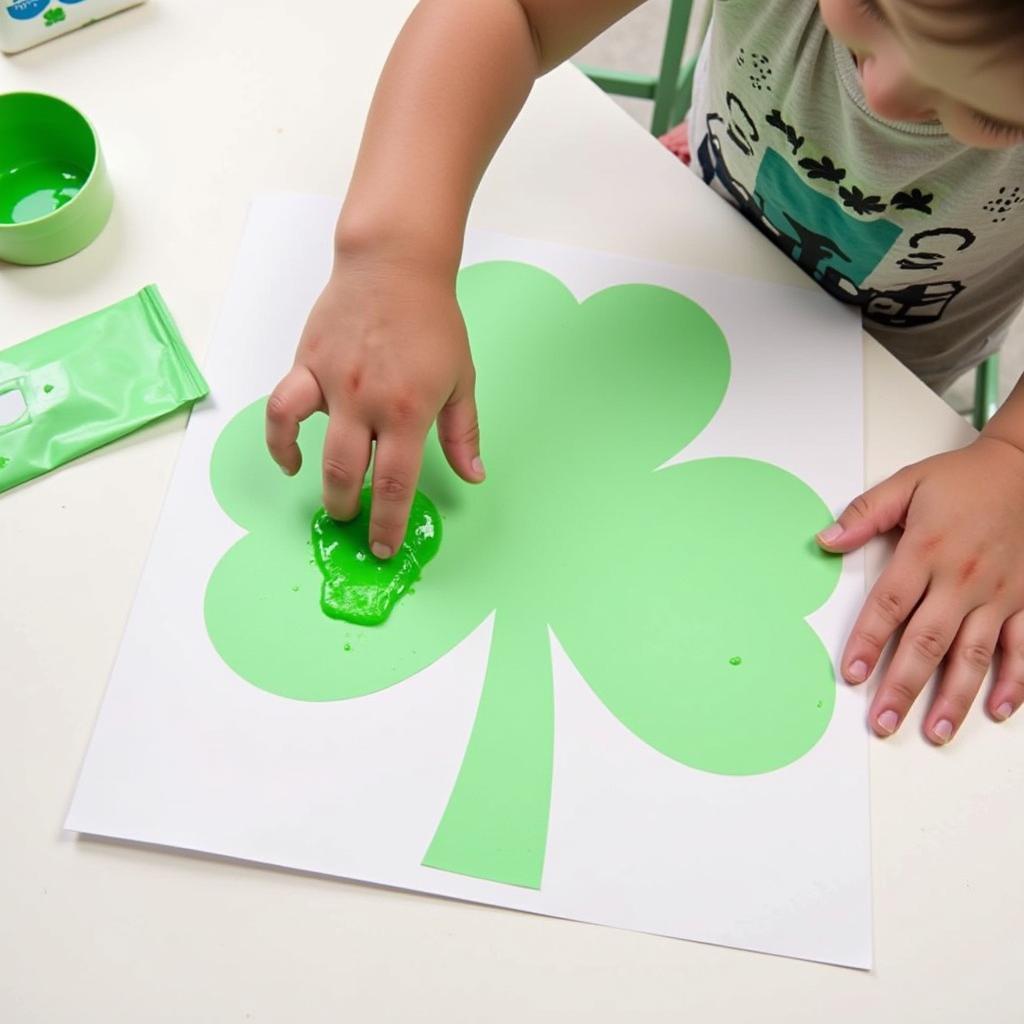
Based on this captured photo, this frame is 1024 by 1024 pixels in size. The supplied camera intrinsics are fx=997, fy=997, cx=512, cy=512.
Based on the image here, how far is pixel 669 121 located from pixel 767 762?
687mm

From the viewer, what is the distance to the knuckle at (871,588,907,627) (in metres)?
0.55

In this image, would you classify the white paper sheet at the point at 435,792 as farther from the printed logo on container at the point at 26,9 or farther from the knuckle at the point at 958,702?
the printed logo on container at the point at 26,9

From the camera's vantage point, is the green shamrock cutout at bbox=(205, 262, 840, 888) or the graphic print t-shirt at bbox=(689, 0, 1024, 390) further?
the graphic print t-shirt at bbox=(689, 0, 1024, 390)

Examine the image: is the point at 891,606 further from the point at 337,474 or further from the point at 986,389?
the point at 986,389

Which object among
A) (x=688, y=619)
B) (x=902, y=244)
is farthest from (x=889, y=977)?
(x=902, y=244)

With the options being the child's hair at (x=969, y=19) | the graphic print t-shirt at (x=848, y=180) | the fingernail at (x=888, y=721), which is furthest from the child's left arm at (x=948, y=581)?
the child's hair at (x=969, y=19)

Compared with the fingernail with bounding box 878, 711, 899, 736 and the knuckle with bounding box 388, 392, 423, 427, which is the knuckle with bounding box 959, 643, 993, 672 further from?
the knuckle with bounding box 388, 392, 423, 427

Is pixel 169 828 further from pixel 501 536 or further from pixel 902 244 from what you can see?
pixel 902 244

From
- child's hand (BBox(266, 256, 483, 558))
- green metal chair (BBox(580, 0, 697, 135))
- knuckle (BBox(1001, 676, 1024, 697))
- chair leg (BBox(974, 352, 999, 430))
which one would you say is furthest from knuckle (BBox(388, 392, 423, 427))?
chair leg (BBox(974, 352, 999, 430))

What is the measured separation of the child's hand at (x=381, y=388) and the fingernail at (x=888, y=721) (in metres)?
0.25

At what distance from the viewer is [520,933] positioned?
19.0 inches

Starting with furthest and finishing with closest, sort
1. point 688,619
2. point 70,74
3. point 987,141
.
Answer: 1. point 70,74
2. point 688,619
3. point 987,141

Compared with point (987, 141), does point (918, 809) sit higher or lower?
lower

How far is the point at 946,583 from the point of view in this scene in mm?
562
